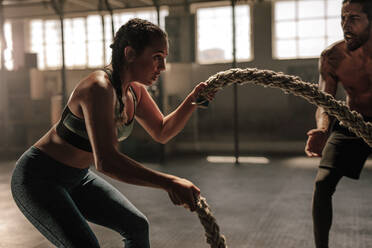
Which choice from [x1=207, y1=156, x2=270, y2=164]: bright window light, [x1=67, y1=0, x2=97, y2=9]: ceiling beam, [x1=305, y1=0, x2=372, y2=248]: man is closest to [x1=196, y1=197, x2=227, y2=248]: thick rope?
[x1=305, y1=0, x2=372, y2=248]: man

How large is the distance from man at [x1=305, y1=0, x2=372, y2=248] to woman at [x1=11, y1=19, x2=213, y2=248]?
0.97 m

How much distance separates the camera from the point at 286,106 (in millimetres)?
8281

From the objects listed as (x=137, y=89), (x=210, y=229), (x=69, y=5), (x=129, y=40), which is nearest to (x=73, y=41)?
(x=69, y=5)

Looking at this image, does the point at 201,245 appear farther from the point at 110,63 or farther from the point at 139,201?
the point at 110,63

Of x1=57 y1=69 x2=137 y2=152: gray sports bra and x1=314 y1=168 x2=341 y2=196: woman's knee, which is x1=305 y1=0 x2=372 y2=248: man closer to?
x1=314 y1=168 x2=341 y2=196: woman's knee

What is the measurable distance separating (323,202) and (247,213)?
6.08ft

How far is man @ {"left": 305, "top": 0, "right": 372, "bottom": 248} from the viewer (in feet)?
7.00

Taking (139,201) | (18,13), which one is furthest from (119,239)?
(18,13)

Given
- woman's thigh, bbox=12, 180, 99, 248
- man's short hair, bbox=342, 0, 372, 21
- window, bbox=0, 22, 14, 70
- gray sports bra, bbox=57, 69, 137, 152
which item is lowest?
woman's thigh, bbox=12, 180, 99, 248

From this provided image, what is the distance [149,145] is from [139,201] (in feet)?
10.2

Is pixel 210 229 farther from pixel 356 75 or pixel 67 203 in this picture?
pixel 356 75

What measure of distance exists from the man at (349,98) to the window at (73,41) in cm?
750

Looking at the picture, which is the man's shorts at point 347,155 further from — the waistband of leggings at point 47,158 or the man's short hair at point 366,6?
the waistband of leggings at point 47,158

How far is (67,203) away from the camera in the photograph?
140 cm
